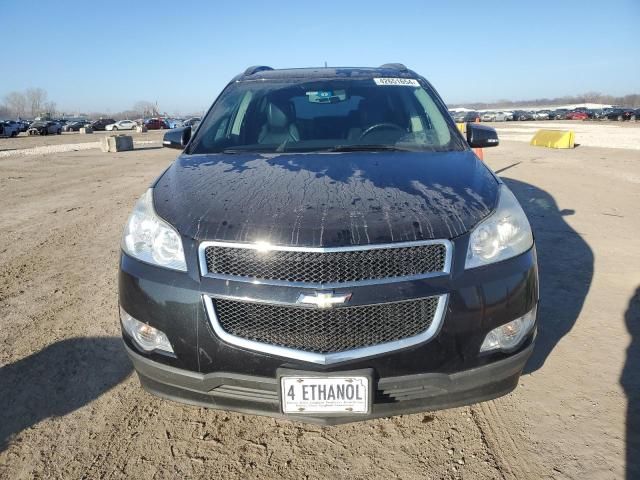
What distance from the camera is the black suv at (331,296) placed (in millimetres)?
1730

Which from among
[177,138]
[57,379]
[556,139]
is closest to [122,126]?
[556,139]

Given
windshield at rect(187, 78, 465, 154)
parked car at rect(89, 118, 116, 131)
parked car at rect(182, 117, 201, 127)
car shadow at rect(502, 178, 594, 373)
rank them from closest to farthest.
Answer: windshield at rect(187, 78, 465, 154), car shadow at rect(502, 178, 594, 373), parked car at rect(182, 117, 201, 127), parked car at rect(89, 118, 116, 131)

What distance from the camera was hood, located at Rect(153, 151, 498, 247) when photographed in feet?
5.87

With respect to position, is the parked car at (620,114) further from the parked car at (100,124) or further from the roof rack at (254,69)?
the parked car at (100,124)

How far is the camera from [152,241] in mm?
1989

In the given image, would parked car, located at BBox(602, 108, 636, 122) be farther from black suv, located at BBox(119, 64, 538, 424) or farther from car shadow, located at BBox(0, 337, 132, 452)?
car shadow, located at BBox(0, 337, 132, 452)

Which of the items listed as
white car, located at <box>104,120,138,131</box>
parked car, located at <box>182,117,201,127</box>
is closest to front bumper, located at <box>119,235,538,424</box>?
parked car, located at <box>182,117,201,127</box>

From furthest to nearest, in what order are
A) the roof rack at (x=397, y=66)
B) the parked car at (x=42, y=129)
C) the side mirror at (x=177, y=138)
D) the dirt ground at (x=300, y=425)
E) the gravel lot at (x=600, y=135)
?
the parked car at (x=42, y=129) < the gravel lot at (x=600, y=135) < the roof rack at (x=397, y=66) < the side mirror at (x=177, y=138) < the dirt ground at (x=300, y=425)

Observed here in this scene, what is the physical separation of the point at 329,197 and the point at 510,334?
0.98m

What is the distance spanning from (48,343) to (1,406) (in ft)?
2.26

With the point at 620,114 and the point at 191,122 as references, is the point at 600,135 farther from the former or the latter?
the point at 620,114

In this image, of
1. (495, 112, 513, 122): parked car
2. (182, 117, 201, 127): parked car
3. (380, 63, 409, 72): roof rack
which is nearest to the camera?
(380, 63, 409, 72): roof rack

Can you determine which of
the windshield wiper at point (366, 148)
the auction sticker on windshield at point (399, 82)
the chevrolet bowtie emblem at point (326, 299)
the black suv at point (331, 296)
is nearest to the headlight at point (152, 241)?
the black suv at point (331, 296)

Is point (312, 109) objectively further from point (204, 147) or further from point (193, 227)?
point (193, 227)
